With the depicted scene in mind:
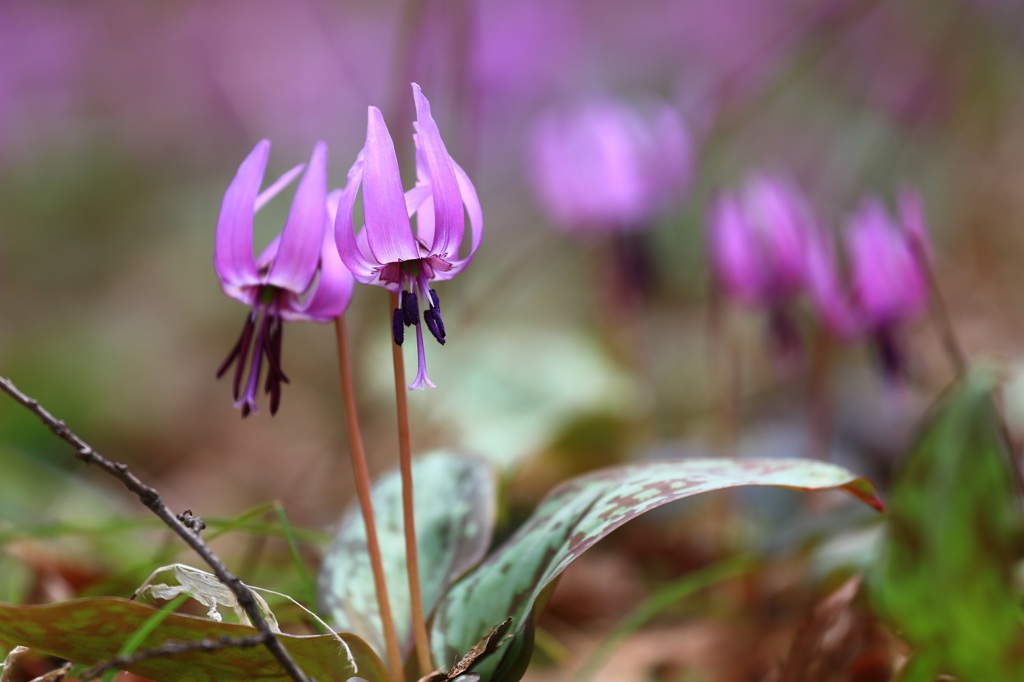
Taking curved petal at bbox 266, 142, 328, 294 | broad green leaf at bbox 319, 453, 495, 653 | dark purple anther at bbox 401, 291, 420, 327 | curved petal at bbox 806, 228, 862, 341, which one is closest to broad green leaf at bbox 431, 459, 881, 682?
broad green leaf at bbox 319, 453, 495, 653

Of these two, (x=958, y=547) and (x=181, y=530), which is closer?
(x=181, y=530)

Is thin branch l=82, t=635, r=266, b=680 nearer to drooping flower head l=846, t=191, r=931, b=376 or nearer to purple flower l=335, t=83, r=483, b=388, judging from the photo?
purple flower l=335, t=83, r=483, b=388

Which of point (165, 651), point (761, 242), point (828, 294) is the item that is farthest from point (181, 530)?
point (761, 242)

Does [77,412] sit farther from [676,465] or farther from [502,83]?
[502,83]

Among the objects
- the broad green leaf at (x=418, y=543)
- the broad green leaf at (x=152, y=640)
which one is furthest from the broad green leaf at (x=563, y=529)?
the broad green leaf at (x=152, y=640)

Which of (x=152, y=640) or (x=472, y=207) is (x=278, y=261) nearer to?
(x=472, y=207)

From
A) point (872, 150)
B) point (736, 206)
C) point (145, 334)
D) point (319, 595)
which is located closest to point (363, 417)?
point (736, 206)

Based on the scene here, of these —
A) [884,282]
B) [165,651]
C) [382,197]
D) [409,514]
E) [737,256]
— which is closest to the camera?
[165,651]
